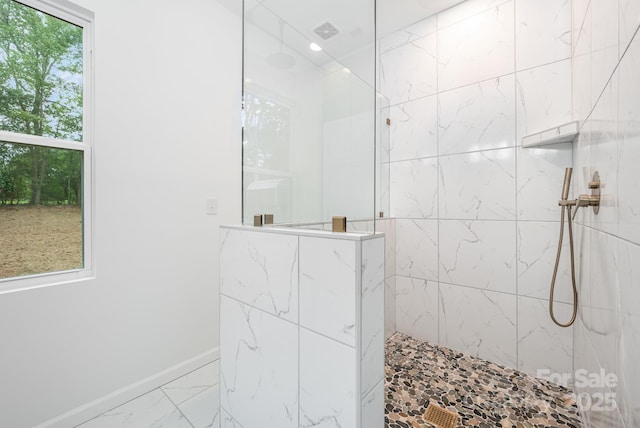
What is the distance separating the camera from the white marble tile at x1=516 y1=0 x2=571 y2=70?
4.97ft

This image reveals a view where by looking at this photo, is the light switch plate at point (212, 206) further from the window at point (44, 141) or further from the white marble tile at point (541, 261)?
the white marble tile at point (541, 261)

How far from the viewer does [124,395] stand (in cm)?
148

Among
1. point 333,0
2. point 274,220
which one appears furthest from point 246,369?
point 333,0

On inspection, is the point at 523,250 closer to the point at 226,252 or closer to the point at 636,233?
the point at 636,233

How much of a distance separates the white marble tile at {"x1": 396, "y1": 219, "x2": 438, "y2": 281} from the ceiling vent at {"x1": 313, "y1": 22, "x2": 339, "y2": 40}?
1497 mm

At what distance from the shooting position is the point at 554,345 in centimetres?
158

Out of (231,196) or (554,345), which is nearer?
(554,345)

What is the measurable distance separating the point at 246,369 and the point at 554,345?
1.85 metres

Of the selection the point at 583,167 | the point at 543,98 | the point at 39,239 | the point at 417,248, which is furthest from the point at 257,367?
the point at 543,98

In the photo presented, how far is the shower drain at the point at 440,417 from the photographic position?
1.28 metres

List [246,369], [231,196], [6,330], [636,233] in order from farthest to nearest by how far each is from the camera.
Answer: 1. [231,196]
2. [6,330]
3. [246,369]
4. [636,233]

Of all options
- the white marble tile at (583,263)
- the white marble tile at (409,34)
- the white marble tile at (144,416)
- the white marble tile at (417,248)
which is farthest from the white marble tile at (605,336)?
the white marble tile at (409,34)

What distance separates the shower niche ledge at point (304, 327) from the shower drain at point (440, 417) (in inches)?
28.0

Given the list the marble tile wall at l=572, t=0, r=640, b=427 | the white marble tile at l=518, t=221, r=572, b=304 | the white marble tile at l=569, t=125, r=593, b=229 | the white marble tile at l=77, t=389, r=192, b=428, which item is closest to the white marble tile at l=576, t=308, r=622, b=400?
the marble tile wall at l=572, t=0, r=640, b=427
